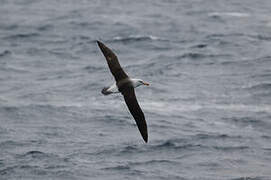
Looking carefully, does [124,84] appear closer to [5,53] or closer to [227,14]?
[5,53]

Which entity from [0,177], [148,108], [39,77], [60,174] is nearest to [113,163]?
[60,174]

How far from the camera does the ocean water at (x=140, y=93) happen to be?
27031 mm

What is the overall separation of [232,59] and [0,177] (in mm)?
15769

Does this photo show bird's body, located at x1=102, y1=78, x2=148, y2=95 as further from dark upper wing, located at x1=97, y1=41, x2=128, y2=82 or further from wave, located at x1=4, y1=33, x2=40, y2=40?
wave, located at x1=4, y1=33, x2=40, y2=40

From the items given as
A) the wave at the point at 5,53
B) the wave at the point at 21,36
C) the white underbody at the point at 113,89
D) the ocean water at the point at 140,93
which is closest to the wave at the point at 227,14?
the ocean water at the point at 140,93

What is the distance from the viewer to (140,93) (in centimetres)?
3441

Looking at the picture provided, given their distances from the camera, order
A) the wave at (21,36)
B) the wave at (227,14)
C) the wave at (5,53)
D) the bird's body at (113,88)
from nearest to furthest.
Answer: the bird's body at (113,88)
the wave at (5,53)
the wave at (21,36)
the wave at (227,14)

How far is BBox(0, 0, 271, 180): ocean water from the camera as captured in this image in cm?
2703

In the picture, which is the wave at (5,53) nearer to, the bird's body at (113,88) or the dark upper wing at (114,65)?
the dark upper wing at (114,65)

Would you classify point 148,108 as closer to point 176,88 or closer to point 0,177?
point 176,88

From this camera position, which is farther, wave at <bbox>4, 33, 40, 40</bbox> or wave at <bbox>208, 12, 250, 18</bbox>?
wave at <bbox>208, 12, 250, 18</bbox>

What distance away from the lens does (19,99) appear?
111 ft

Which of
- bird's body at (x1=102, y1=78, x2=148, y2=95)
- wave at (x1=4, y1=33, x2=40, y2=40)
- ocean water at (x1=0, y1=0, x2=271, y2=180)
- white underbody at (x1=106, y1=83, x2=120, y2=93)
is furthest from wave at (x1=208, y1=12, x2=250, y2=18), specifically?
white underbody at (x1=106, y1=83, x2=120, y2=93)

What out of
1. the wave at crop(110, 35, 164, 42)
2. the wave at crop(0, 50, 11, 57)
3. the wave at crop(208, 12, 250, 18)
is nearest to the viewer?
the wave at crop(0, 50, 11, 57)
